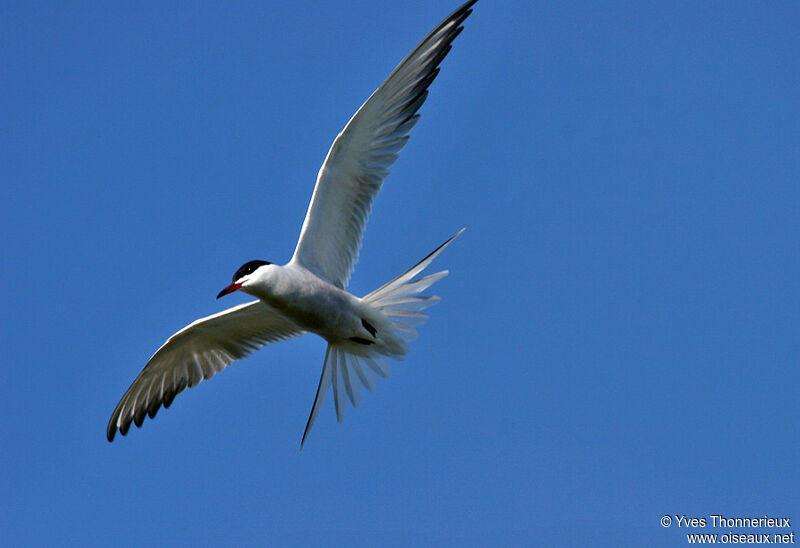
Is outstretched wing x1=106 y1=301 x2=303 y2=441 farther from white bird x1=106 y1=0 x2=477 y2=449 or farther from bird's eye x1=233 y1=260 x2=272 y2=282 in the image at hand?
bird's eye x1=233 y1=260 x2=272 y2=282

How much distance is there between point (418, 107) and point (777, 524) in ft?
14.6

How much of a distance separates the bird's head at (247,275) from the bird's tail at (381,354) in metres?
0.95

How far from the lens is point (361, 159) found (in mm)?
8547

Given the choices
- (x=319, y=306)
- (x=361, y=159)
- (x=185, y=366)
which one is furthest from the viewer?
(x=185, y=366)

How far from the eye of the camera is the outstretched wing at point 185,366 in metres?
9.81

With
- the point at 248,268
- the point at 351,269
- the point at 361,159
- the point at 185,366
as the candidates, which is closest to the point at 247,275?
the point at 248,268

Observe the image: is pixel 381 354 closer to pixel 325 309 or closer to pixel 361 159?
Answer: pixel 325 309

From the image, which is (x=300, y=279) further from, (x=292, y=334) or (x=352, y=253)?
(x=292, y=334)

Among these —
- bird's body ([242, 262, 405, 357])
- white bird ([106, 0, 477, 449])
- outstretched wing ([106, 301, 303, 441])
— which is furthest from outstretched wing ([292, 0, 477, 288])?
outstretched wing ([106, 301, 303, 441])

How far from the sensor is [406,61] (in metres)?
8.32

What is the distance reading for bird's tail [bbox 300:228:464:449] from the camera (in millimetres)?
8375

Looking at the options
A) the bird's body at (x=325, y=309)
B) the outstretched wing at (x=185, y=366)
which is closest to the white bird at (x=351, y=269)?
the bird's body at (x=325, y=309)

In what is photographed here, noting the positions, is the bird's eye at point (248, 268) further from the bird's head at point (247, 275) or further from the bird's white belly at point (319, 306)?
the bird's white belly at point (319, 306)

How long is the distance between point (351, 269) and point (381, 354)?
2.77 feet
